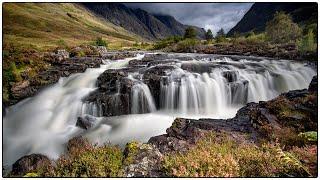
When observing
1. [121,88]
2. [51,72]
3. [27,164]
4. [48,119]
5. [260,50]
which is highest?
[260,50]

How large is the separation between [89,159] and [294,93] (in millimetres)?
8228

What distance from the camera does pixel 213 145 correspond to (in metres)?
8.06

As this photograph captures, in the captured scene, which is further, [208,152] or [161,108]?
[161,108]

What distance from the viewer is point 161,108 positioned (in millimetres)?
14750

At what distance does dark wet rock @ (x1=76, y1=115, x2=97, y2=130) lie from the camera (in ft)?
42.6

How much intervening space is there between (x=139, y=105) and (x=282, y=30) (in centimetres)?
2078

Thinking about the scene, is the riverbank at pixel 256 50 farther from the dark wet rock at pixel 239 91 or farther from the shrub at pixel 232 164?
the shrub at pixel 232 164

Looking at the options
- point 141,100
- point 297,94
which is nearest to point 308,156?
point 297,94

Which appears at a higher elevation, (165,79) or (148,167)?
(165,79)

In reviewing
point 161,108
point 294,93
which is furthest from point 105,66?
point 294,93

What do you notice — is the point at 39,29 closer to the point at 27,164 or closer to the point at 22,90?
the point at 22,90

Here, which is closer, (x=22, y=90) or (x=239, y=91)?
(x=239, y=91)

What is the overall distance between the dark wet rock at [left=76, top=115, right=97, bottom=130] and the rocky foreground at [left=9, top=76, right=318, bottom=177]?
161cm

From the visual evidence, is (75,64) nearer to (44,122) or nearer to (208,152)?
(44,122)
